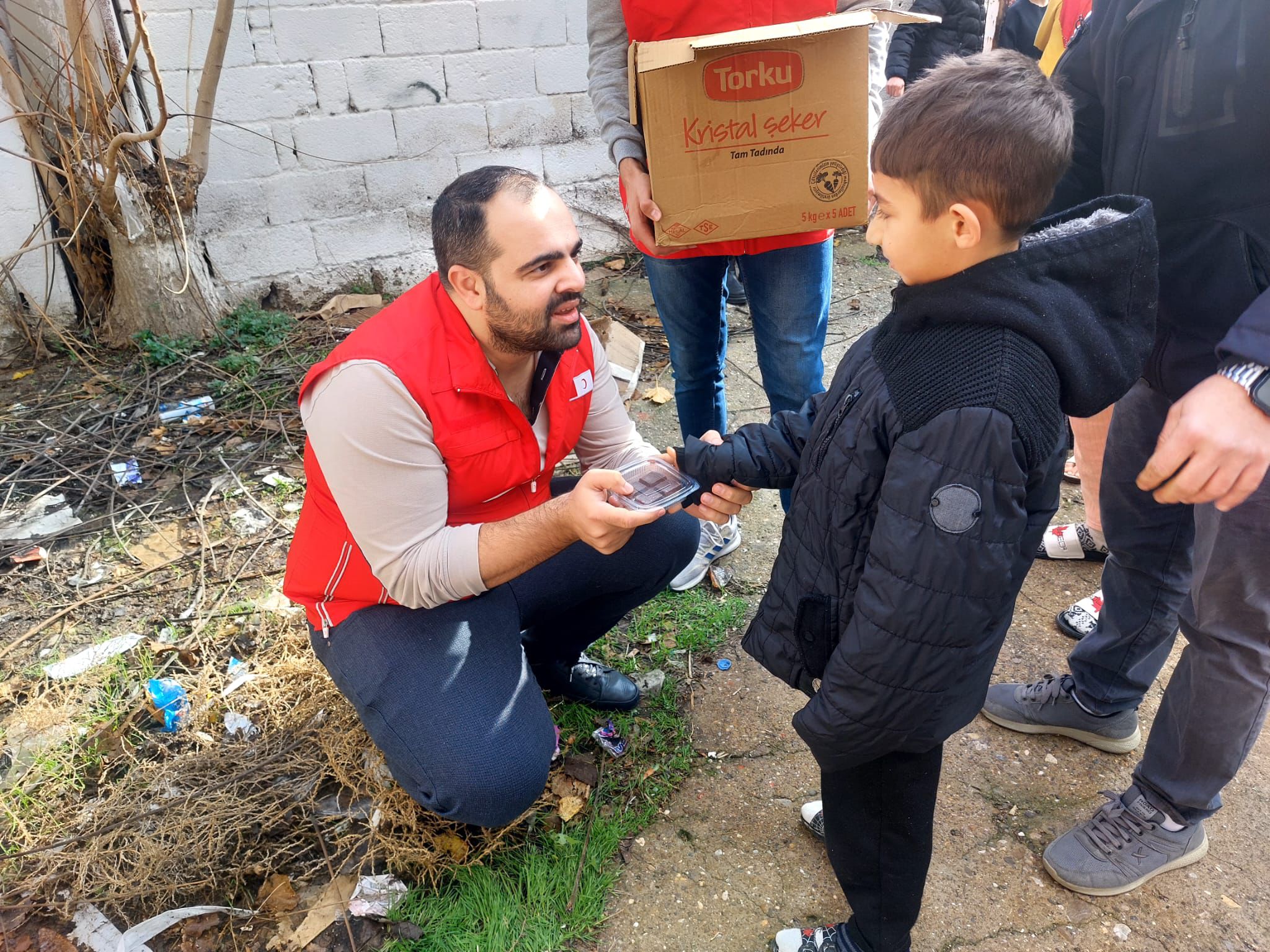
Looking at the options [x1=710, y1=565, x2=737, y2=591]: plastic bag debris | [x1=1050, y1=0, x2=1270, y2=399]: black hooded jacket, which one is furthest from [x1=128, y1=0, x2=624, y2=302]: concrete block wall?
[x1=1050, y1=0, x2=1270, y2=399]: black hooded jacket

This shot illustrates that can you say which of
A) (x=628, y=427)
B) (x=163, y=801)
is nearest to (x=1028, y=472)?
(x=628, y=427)

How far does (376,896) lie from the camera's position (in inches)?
79.8

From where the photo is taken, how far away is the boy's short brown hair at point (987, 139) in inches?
52.6

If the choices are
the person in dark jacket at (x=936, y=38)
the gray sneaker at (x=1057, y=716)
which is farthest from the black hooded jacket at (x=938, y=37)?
the gray sneaker at (x=1057, y=716)

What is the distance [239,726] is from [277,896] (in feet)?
1.89

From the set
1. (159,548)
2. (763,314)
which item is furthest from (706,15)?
(159,548)

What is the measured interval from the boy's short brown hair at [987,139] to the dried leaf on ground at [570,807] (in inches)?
65.2

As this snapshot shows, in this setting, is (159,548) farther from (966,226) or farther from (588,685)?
(966,226)

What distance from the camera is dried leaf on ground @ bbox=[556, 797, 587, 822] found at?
221 cm

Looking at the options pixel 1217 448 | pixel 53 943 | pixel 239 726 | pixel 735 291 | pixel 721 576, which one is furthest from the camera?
pixel 735 291

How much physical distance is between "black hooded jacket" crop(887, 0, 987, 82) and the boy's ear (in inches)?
171

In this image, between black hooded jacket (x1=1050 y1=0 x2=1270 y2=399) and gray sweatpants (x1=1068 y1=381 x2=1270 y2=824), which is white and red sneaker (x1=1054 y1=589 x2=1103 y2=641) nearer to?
gray sweatpants (x1=1068 y1=381 x2=1270 y2=824)

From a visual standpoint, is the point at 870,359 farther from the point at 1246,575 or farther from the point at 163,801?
the point at 163,801

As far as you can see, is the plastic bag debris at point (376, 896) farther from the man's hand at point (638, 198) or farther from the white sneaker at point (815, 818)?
the man's hand at point (638, 198)
